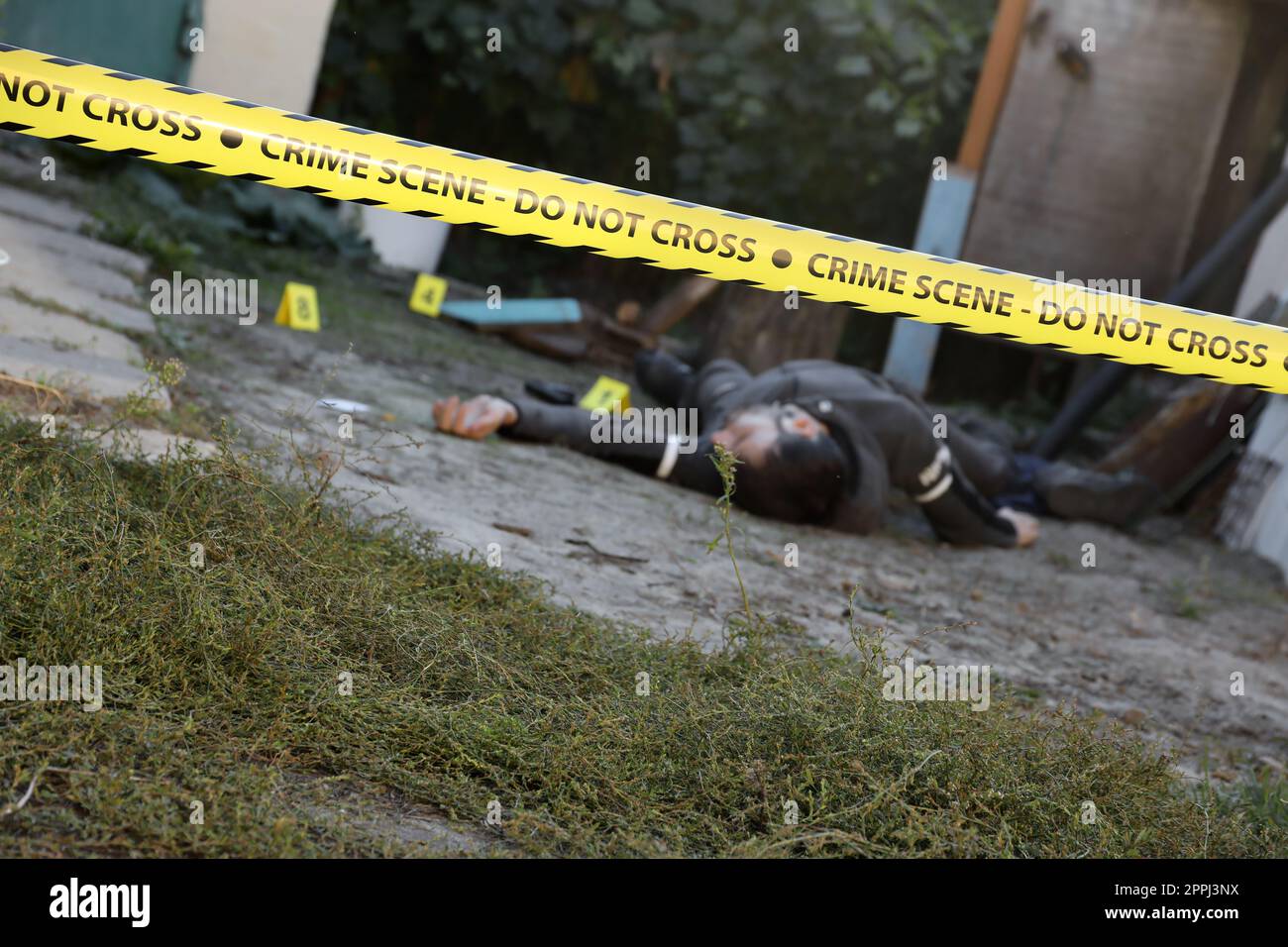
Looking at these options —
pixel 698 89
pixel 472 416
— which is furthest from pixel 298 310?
pixel 698 89

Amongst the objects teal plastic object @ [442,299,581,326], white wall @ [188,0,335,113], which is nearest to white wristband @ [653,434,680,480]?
teal plastic object @ [442,299,581,326]

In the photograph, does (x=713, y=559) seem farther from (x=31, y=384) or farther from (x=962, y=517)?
(x=31, y=384)

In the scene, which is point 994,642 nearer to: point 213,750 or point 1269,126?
point 213,750

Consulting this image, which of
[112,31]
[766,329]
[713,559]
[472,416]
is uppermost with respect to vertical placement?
[112,31]

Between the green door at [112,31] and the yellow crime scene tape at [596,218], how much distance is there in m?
3.83

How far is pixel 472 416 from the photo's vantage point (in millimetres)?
3654

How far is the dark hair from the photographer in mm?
3699

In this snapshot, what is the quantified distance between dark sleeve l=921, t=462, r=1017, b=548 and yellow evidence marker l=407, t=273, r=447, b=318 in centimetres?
295

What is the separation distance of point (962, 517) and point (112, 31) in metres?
4.52

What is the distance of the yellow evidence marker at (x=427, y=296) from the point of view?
6.20m

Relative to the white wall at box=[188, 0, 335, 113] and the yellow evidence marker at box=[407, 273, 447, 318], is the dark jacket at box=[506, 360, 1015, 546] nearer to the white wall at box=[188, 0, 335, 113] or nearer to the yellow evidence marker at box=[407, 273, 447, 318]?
the yellow evidence marker at box=[407, 273, 447, 318]

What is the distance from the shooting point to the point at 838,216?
340 inches

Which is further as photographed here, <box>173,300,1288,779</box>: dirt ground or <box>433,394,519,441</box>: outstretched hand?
<box>433,394,519,441</box>: outstretched hand

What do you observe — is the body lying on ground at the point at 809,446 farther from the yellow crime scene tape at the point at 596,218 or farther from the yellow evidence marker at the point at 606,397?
the yellow crime scene tape at the point at 596,218
